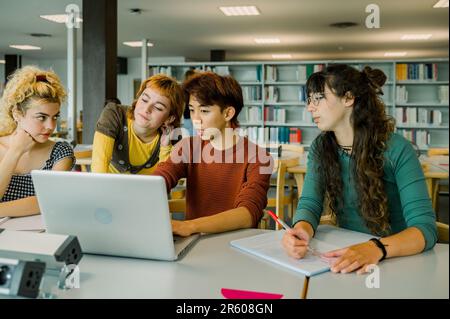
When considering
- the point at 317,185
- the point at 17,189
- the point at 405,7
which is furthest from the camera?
the point at 405,7

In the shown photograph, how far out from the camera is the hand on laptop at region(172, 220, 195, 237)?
1.33 meters

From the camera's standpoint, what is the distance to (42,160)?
5.87 feet

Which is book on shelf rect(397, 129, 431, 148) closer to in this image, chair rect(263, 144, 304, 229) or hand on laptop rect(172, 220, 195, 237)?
chair rect(263, 144, 304, 229)

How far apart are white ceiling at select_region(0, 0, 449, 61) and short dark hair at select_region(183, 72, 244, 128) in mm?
3788

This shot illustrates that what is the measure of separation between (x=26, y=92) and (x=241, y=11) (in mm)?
4931

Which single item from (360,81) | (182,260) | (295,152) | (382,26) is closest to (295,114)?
(382,26)

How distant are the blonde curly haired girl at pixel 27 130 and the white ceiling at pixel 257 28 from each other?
420 centimetres

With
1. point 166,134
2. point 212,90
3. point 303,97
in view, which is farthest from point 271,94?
point 212,90

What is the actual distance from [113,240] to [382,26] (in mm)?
6831

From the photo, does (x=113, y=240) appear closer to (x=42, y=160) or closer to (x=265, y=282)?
(x=265, y=282)

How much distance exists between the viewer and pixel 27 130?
1.69 meters

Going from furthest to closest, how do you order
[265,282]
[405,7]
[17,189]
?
1. [405,7]
2. [17,189]
3. [265,282]

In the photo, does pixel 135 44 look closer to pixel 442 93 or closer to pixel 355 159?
pixel 442 93
